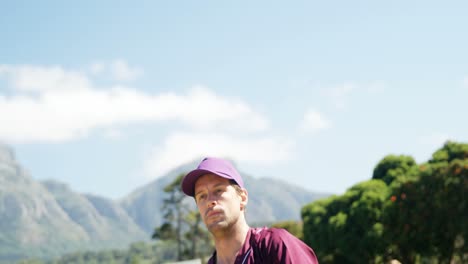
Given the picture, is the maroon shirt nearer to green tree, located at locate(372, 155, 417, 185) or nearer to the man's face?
the man's face

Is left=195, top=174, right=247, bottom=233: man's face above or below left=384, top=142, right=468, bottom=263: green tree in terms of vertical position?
above

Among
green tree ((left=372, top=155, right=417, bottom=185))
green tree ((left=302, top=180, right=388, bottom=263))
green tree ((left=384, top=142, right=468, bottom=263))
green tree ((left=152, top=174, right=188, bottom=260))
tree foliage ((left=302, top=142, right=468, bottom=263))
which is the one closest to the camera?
green tree ((left=384, top=142, right=468, bottom=263))

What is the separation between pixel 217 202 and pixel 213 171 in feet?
0.55

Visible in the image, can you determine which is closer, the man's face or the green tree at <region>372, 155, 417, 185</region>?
the man's face

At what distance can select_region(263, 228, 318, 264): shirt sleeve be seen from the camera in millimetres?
2705

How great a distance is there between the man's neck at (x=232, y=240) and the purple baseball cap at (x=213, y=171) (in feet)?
0.74

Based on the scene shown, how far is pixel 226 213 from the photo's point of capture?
2969 millimetres

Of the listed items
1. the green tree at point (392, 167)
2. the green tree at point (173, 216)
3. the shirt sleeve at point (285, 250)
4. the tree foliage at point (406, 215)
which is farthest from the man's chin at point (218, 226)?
the green tree at point (173, 216)

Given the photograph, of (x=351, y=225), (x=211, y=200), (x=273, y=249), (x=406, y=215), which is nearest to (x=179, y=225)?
(x=351, y=225)

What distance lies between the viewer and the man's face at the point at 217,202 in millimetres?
2967

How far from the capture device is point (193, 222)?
7525cm

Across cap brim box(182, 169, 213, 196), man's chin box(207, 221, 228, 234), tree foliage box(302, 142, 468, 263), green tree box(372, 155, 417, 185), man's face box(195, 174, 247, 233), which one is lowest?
tree foliage box(302, 142, 468, 263)

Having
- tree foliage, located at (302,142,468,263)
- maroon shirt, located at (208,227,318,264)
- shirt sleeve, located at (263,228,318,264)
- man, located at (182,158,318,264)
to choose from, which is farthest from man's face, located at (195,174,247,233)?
tree foliage, located at (302,142,468,263)

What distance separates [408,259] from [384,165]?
987cm
